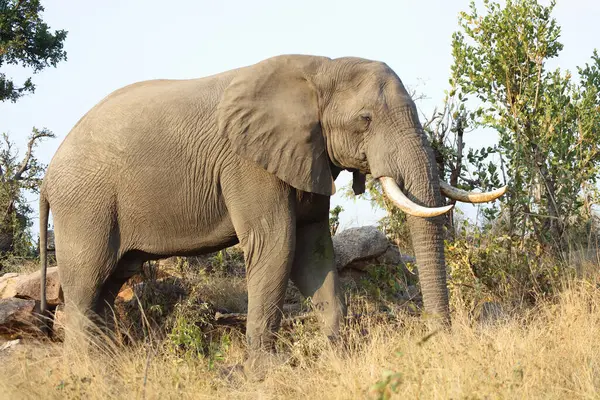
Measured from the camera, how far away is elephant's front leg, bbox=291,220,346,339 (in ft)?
25.3

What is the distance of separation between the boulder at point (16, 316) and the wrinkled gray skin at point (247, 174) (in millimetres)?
1168

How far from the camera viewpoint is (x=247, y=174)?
7.37 metres

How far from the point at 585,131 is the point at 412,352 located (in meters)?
5.83

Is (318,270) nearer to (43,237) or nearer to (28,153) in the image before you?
(43,237)

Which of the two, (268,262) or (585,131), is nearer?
(268,262)

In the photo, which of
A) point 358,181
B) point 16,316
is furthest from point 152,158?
point 16,316

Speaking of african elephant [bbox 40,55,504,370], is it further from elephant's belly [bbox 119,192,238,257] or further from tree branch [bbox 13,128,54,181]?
tree branch [bbox 13,128,54,181]

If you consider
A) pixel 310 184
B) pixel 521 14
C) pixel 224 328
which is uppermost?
pixel 521 14

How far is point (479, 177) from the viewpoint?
10.0 meters

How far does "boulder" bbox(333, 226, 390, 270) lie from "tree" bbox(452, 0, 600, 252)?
5.25 ft

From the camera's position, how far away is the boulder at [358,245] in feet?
34.2

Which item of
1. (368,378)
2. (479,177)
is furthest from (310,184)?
(479,177)

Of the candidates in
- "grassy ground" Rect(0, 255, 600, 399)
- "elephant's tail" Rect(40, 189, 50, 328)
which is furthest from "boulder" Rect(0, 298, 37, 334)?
"grassy ground" Rect(0, 255, 600, 399)

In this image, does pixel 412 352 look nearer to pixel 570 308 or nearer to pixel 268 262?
pixel 268 262
